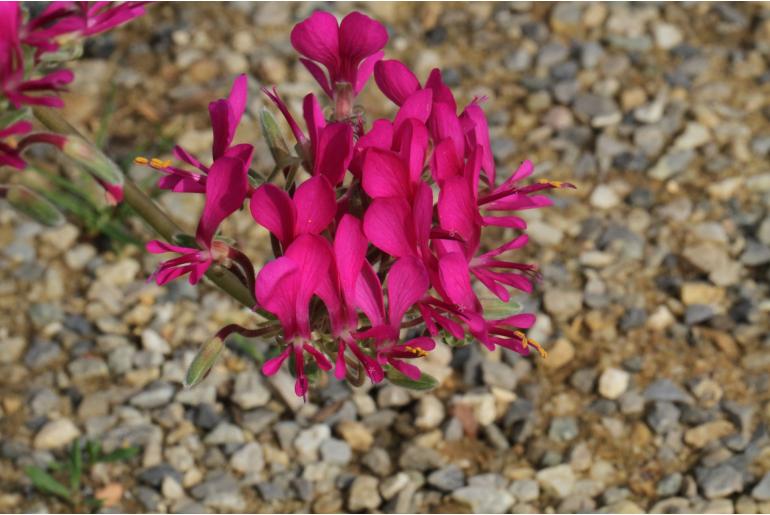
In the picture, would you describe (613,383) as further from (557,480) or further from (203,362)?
(203,362)

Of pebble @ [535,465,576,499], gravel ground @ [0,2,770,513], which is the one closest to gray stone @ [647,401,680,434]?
gravel ground @ [0,2,770,513]

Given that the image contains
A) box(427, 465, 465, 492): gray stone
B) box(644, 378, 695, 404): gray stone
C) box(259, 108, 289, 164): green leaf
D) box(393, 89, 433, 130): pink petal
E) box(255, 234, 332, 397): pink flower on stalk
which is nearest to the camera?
box(255, 234, 332, 397): pink flower on stalk

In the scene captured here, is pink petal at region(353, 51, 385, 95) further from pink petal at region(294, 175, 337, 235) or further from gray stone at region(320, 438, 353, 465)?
gray stone at region(320, 438, 353, 465)

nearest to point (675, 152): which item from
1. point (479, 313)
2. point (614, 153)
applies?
point (614, 153)

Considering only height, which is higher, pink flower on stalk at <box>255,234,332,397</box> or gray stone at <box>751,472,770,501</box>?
pink flower on stalk at <box>255,234,332,397</box>

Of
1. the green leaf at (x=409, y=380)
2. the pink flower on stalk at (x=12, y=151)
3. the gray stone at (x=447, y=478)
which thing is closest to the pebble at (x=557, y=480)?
the gray stone at (x=447, y=478)

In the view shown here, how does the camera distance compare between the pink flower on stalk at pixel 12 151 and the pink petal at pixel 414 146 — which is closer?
the pink petal at pixel 414 146

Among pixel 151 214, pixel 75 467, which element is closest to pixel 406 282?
pixel 151 214

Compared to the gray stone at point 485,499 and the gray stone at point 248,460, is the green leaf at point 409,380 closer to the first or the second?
the gray stone at point 485,499
